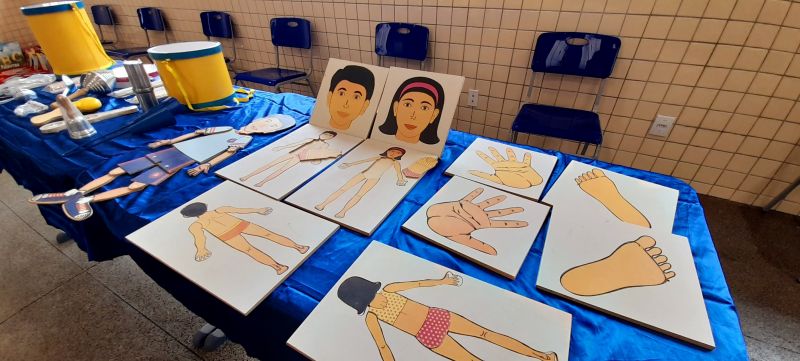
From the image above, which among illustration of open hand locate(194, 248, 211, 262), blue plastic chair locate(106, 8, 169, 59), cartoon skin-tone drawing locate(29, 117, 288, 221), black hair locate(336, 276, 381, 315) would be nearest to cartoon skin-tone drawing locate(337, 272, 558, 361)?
black hair locate(336, 276, 381, 315)

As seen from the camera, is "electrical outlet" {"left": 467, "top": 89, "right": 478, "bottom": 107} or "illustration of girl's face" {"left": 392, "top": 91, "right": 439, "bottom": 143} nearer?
"illustration of girl's face" {"left": 392, "top": 91, "right": 439, "bottom": 143}

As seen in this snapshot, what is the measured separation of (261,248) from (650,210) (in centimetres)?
80

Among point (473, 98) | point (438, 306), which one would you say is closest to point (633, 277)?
point (438, 306)

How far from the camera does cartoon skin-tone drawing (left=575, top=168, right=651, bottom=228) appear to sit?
66cm

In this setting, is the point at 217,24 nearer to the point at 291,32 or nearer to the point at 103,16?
the point at 291,32

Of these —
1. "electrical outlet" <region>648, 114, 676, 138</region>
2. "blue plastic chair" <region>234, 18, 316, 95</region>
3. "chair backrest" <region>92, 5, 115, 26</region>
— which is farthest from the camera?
"chair backrest" <region>92, 5, 115, 26</region>

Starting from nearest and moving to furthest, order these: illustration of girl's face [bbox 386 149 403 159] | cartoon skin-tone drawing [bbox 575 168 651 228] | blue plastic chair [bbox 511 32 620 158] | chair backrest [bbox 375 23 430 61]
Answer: cartoon skin-tone drawing [bbox 575 168 651 228], illustration of girl's face [bbox 386 149 403 159], blue plastic chair [bbox 511 32 620 158], chair backrest [bbox 375 23 430 61]

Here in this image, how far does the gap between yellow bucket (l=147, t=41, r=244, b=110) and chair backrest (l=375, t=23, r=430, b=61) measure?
3.51 ft

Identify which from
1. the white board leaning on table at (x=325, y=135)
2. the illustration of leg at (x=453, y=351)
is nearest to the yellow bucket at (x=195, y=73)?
the white board leaning on table at (x=325, y=135)

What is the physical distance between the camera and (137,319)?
3.94 feet

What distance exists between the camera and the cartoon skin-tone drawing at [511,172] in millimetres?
780

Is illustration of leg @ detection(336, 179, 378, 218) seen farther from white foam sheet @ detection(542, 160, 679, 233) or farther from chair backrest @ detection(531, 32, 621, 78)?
chair backrest @ detection(531, 32, 621, 78)

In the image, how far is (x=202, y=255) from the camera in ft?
1.92

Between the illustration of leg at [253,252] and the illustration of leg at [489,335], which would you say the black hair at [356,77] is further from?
the illustration of leg at [489,335]
